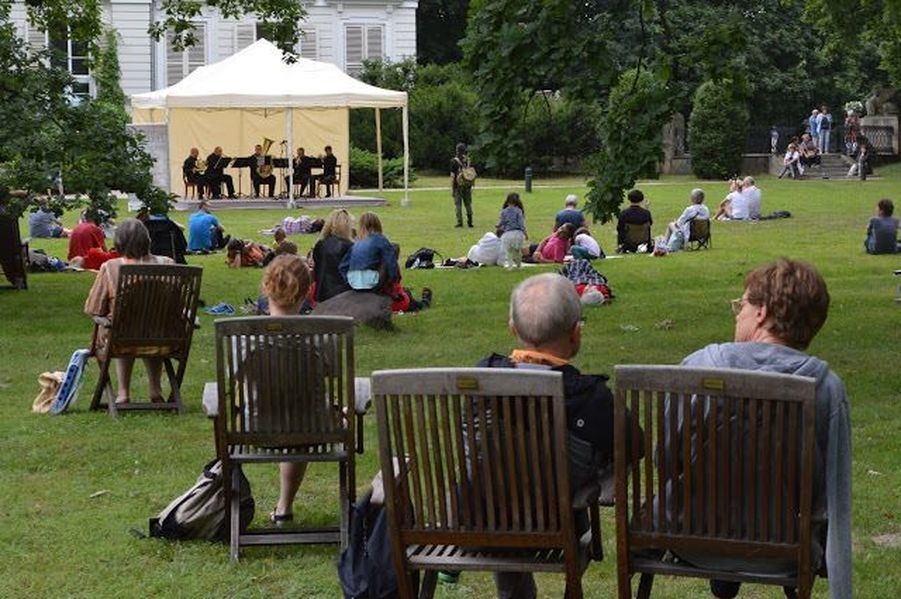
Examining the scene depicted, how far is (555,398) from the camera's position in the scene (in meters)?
5.19

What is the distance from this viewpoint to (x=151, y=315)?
11.4 m

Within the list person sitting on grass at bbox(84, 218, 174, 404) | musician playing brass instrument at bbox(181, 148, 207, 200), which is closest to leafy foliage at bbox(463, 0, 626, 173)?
person sitting on grass at bbox(84, 218, 174, 404)

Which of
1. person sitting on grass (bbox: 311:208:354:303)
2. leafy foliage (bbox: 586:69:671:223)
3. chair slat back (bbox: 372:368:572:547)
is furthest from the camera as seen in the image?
person sitting on grass (bbox: 311:208:354:303)

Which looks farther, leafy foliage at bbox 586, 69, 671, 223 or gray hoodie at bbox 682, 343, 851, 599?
leafy foliage at bbox 586, 69, 671, 223

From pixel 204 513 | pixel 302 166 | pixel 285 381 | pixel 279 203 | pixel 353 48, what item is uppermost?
pixel 353 48

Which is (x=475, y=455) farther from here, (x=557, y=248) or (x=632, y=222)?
(x=632, y=222)

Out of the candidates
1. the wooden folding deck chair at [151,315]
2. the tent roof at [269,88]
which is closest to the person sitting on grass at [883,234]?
the tent roof at [269,88]

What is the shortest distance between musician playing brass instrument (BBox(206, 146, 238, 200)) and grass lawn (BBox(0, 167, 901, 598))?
959 cm

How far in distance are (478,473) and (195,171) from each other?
37.8 m

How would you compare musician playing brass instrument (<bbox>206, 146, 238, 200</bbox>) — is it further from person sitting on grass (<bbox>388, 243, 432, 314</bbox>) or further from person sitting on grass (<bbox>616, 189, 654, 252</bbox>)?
person sitting on grass (<bbox>388, 243, 432, 314</bbox>)

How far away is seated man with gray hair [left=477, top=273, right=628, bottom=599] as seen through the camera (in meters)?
5.52

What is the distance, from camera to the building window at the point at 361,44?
61.4 meters

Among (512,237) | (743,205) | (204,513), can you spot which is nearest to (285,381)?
(204,513)

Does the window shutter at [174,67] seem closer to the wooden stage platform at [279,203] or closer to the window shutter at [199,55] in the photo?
the window shutter at [199,55]
